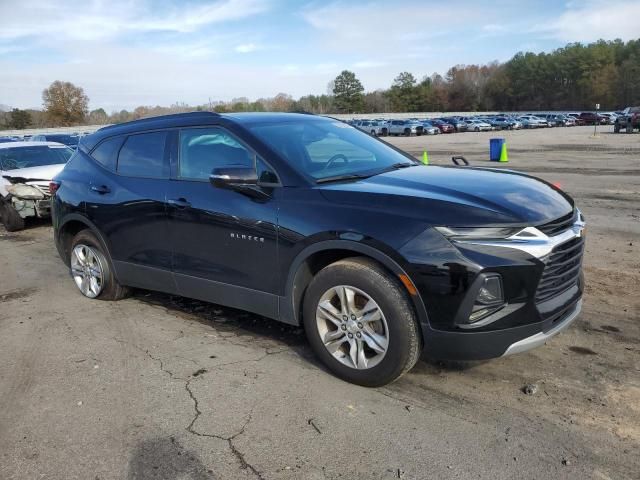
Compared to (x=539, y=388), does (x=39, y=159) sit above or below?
above

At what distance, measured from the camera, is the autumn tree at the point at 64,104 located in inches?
3873

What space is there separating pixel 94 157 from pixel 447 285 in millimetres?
4037

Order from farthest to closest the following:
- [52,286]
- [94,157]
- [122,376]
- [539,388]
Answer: [52,286], [94,157], [122,376], [539,388]

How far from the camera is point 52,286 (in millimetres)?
6531

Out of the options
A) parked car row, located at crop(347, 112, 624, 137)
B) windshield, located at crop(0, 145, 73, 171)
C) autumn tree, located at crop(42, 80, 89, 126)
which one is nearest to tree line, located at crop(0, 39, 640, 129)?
autumn tree, located at crop(42, 80, 89, 126)

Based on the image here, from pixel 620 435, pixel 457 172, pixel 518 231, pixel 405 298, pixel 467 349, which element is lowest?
pixel 620 435

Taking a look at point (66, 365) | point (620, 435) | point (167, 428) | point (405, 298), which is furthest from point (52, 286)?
point (620, 435)

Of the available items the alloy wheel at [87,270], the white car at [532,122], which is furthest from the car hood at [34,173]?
the white car at [532,122]

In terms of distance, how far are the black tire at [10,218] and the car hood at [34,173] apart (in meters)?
0.57

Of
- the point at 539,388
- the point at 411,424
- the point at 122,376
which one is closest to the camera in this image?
the point at 411,424

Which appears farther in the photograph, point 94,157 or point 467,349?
point 94,157

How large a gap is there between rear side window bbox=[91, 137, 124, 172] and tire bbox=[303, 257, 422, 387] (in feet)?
8.96

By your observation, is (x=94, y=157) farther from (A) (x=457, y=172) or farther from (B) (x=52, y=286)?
(A) (x=457, y=172)

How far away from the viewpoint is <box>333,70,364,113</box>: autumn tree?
140m
